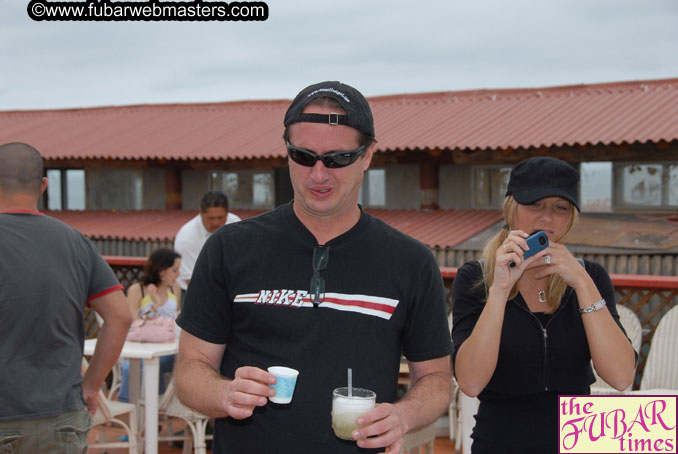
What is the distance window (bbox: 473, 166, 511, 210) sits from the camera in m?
15.5

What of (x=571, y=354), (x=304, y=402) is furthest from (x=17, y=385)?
(x=571, y=354)

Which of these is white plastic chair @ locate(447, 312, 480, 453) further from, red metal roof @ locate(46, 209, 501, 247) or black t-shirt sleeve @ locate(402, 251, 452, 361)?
red metal roof @ locate(46, 209, 501, 247)

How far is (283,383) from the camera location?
1772mm

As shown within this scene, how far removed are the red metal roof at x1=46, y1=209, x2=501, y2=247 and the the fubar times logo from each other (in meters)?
10.3

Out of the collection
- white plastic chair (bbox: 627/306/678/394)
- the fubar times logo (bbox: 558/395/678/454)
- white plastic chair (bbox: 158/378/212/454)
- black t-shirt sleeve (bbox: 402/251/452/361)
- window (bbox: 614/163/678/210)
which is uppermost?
window (bbox: 614/163/678/210)

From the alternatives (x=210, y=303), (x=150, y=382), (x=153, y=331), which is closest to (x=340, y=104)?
(x=210, y=303)

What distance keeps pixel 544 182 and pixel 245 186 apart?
1609cm

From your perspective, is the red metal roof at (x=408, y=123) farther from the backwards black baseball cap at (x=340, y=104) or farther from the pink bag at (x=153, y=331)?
the backwards black baseball cap at (x=340, y=104)

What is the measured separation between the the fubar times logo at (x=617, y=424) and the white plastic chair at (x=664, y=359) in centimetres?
279

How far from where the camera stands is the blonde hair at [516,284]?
8.20ft

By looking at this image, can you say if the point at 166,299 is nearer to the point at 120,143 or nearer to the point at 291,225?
the point at 291,225

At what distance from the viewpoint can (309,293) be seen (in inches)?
74.3

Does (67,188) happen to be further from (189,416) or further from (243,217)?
(189,416)

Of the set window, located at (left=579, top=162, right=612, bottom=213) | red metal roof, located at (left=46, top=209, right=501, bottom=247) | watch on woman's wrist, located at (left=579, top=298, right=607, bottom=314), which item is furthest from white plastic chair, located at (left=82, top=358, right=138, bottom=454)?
window, located at (left=579, top=162, right=612, bottom=213)
